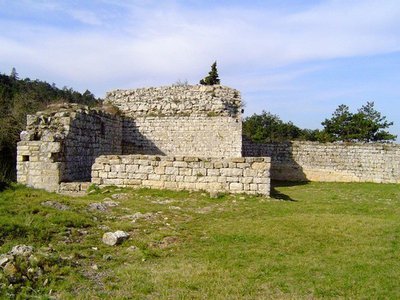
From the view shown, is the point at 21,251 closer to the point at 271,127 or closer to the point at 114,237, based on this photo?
the point at 114,237

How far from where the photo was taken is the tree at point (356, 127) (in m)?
40.3

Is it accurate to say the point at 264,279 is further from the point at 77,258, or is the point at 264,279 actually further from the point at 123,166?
the point at 123,166

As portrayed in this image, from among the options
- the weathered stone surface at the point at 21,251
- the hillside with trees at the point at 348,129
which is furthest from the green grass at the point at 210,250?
the hillside with trees at the point at 348,129

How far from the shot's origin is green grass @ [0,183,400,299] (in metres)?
5.11

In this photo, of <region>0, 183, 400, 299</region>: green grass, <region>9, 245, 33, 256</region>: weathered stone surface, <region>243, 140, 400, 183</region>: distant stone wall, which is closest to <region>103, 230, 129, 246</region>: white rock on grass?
<region>0, 183, 400, 299</region>: green grass

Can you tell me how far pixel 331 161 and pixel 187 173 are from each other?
15.7 m

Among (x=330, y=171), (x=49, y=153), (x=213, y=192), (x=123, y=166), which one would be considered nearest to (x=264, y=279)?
(x=213, y=192)

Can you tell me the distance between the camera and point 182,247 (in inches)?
279

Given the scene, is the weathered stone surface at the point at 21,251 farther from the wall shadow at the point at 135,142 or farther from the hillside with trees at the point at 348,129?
the hillside with trees at the point at 348,129

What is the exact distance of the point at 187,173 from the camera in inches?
508

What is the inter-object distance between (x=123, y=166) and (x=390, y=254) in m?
8.99

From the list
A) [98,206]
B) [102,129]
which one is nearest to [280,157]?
[102,129]

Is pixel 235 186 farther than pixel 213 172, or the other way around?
pixel 213 172

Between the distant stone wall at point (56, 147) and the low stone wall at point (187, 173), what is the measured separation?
152cm
